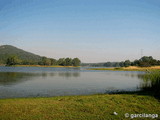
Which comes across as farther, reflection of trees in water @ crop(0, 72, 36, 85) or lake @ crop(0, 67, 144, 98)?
reflection of trees in water @ crop(0, 72, 36, 85)

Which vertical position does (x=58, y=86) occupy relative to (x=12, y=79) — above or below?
below

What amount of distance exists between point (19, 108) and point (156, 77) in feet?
53.3

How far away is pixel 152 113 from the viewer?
8742 mm

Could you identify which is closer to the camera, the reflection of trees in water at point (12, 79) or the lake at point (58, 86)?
the lake at point (58, 86)

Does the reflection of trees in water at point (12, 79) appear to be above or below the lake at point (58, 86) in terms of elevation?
above

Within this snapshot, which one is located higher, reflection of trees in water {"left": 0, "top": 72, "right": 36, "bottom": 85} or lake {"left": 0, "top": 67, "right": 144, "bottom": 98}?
reflection of trees in water {"left": 0, "top": 72, "right": 36, "bottom": 85}

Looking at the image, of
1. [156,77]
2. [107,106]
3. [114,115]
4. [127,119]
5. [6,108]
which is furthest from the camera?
[156,77]

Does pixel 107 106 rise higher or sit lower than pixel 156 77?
lower

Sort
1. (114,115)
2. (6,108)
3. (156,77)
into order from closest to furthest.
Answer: (114,115), (6,108), (156,77)

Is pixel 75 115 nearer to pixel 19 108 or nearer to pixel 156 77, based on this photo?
pixel 19 108

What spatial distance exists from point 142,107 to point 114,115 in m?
2.85

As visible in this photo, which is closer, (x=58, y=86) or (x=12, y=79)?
(x=58, y=86)

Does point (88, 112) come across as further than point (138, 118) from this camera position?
Yes

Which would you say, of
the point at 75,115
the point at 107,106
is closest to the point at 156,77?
the point at 107,106
